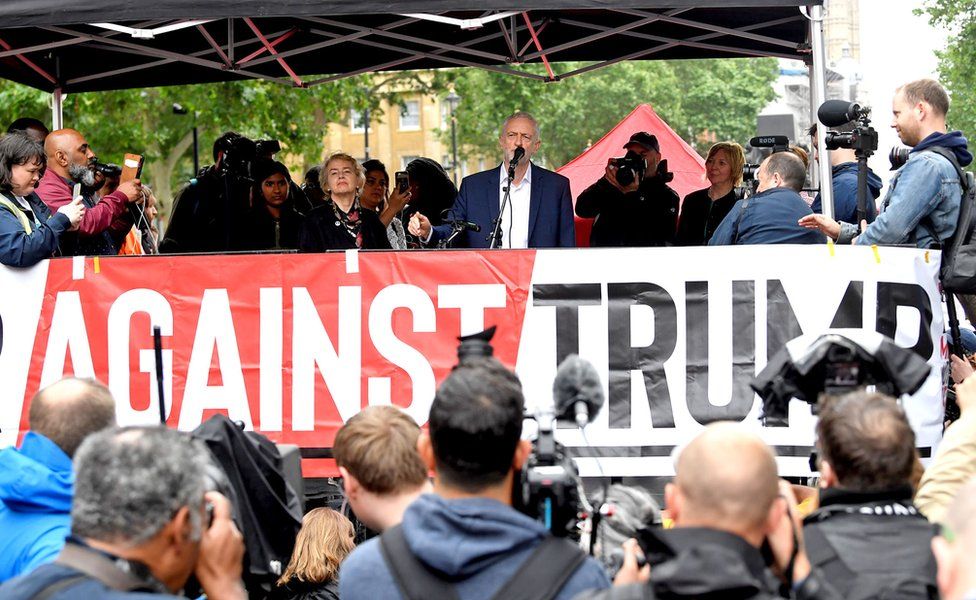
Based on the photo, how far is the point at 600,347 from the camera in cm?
662

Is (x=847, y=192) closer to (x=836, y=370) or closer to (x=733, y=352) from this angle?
(x=733, y=352)

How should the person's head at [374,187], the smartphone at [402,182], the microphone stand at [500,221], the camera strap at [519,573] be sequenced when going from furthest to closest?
the person's head at [374,187], the smartphone at [402,182], the microphone stand at [500,221], the camera strap at [519,573]

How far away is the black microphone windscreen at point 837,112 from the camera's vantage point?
6.94 m

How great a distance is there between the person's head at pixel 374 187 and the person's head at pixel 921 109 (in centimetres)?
440

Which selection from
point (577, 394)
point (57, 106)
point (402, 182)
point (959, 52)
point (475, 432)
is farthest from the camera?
point (959, 52)

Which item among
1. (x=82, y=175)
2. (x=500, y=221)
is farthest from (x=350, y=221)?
(x=82, y=175)

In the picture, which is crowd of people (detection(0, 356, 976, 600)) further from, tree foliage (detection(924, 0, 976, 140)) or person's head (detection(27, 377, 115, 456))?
tree foliage (detection(924, 0, 976, 140))

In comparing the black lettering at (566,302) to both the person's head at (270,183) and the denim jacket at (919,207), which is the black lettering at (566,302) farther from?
the person's head at (270,183)

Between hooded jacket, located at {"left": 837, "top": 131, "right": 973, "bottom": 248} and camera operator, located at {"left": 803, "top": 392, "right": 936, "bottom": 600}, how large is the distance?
131 inches

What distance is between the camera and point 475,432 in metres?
3.36

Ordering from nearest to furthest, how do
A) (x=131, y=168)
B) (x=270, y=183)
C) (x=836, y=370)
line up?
1. (x=836, y=370)
2. (x=131, y=168)
3. (x=270, y=183)

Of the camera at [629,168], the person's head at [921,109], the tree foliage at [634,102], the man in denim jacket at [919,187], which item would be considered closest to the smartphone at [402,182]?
the camera at [629,168]

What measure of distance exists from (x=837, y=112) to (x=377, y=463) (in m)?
4.08

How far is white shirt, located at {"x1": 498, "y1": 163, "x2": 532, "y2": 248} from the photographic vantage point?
28.5 feet
